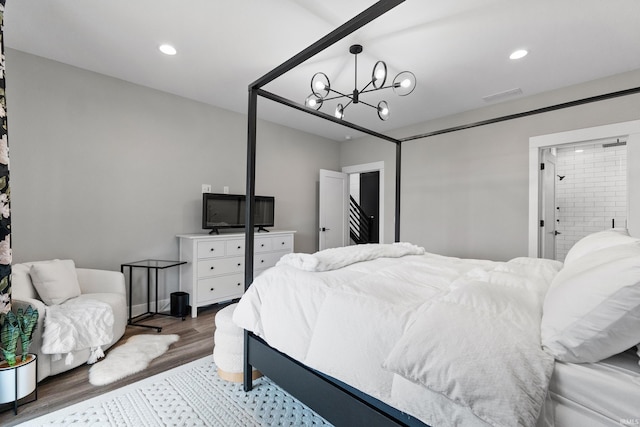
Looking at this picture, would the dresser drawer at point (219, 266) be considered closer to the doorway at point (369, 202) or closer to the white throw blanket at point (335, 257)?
the white throw blanket at point (335, 257)

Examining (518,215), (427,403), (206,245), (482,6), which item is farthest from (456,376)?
(518,215)

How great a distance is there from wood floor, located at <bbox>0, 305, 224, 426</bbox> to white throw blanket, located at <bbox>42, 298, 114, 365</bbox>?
0.15m

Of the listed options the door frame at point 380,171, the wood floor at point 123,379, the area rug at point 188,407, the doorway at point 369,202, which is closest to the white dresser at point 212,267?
the wood floor at point 123,379

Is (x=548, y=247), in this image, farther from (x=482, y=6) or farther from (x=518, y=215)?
(x=482, y=6)

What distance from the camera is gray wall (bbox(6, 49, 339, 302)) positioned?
2574mm

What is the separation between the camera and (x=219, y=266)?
341 centimetres

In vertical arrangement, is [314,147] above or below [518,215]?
above

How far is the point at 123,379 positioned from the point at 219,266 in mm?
1548

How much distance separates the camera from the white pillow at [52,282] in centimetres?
223

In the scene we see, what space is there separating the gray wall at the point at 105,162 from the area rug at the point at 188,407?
1.69 m

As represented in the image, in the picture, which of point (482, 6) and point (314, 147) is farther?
point (314, 147)

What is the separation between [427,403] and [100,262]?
11.0ft

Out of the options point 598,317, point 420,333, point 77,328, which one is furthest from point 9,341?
point 598,317

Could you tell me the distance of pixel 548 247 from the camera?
361 centimetres
